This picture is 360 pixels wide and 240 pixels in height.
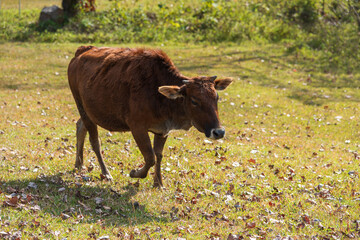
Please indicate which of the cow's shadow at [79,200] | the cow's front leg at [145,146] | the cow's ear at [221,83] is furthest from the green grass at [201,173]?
the cow's ear at [221,83]

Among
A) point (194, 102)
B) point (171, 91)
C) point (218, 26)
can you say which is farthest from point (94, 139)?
point (218, 26)

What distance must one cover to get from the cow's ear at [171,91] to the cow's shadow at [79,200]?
6.16ft

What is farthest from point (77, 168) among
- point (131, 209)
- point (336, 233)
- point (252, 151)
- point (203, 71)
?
point (203, 71)

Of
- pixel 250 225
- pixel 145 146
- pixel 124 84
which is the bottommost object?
pixel 250 225

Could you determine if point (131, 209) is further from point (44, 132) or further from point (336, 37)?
point (336, 37)

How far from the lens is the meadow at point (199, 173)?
24.1ft

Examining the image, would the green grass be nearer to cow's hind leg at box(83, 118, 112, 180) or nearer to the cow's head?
cow's hind leg at box(83, 118, 112, 180)

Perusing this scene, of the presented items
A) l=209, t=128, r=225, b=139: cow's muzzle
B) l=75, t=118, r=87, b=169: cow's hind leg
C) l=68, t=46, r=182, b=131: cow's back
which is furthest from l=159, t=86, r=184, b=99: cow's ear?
l=75, t=118, r=87, b=169: cow's hind leg

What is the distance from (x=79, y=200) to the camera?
808cm

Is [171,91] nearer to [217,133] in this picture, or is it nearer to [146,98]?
[146,98]

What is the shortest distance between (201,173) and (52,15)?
18.9 metres

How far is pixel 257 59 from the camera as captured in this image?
24.1 metres

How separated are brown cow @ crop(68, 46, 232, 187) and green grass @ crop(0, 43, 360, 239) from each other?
0.89 m

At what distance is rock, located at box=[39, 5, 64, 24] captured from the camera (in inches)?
1026
